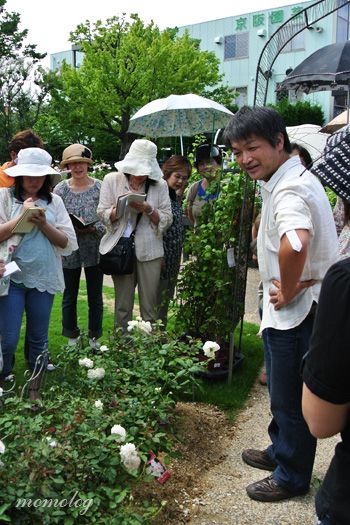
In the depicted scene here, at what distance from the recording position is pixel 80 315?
20.9ft

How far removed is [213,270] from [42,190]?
4.77 ft

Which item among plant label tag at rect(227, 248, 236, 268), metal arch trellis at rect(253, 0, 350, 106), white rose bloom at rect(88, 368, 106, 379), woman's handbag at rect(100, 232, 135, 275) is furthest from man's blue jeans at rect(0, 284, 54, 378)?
metal arch trellis at rect(253, 0, 350, 106)

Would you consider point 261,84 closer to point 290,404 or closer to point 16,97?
point 290,404

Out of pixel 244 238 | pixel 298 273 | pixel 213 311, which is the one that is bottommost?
pixel 213 311

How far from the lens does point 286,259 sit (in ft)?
7.76

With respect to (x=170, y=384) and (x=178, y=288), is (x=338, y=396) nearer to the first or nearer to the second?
(x=170, y=384)

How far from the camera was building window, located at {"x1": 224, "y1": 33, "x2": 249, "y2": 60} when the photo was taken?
37.6 meters

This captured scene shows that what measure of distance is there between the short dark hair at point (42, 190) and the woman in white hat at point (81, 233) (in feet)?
2.34

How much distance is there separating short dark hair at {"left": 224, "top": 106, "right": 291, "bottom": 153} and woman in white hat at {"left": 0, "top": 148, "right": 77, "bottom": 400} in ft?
4.80

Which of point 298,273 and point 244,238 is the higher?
point 298,273

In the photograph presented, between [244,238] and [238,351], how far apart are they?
1131 millimetres

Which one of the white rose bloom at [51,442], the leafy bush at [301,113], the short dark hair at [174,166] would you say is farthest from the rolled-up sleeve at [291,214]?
the leafy bush at [301,113]

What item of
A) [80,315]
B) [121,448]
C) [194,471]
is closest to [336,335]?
[121,448]

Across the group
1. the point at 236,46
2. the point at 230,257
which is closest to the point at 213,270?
the point at 230,257
